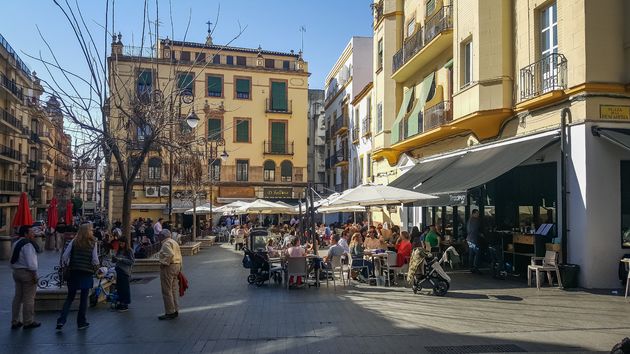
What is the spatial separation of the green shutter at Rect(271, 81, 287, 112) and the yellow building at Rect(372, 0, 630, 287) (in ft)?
93.8

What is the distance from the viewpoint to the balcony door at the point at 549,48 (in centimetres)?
1284

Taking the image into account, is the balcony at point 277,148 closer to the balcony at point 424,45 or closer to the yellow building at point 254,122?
the yellow building at point 254,122

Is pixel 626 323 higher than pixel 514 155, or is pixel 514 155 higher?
pixel 514 155

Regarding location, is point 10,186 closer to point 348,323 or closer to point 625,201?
point 348,323

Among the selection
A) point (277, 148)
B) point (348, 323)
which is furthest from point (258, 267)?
point (277, 148)

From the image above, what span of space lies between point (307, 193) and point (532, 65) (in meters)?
6.95

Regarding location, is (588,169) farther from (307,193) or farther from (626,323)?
(307,193)

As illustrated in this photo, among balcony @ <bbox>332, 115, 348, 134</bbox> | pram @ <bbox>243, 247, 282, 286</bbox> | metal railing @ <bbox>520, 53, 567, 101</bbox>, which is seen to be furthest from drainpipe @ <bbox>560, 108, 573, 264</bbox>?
Result: balcony @ <bbox>332, 115, 348, 134</bbox>

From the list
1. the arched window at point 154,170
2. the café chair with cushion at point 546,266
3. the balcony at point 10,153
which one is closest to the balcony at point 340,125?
the arched window at point 154,170

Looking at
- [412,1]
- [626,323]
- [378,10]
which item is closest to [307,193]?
[626,323]

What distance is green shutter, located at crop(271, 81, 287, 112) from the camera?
4953 cm

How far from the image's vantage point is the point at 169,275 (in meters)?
9.09

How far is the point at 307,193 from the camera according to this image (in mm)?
15555

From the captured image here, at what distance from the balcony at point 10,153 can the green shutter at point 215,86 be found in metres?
17.2
